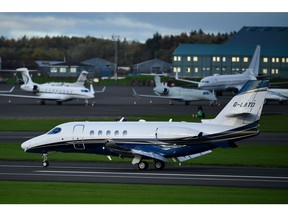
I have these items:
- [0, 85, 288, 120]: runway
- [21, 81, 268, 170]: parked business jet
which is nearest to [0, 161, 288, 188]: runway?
[21, 81, 268, 170]: parked business jet

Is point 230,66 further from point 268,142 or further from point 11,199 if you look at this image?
point 11,199

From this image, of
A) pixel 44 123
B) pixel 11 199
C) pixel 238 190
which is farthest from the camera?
pixel 44 123

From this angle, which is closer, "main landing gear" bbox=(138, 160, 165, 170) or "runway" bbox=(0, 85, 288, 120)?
"main landing gear" bbox=(138, 160, 165, 170)

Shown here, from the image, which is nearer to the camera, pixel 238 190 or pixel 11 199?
pixel 11 199

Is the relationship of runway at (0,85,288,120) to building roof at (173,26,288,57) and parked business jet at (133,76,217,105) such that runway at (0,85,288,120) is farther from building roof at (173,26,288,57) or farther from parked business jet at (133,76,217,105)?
building roof at (173,26,288,57)

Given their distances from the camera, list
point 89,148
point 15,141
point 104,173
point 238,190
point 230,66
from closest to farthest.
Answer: point 238,190
point 104,173
point 89,148
point 15,141
point 230,66

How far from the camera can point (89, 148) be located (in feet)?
130

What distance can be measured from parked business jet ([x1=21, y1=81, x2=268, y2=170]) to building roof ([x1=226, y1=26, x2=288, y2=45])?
Result: 113 m

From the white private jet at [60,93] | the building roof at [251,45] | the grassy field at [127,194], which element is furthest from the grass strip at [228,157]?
the building roof at [251,45]

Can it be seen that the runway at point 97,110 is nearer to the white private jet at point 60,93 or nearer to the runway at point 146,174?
the white private jet at point 60,93

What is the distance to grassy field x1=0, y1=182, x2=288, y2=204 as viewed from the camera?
28.5 metres

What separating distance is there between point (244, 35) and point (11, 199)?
13195cm

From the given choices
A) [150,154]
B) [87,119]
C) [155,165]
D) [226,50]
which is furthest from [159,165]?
[226,50]

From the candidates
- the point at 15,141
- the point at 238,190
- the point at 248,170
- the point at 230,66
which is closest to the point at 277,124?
the point at 15,141
